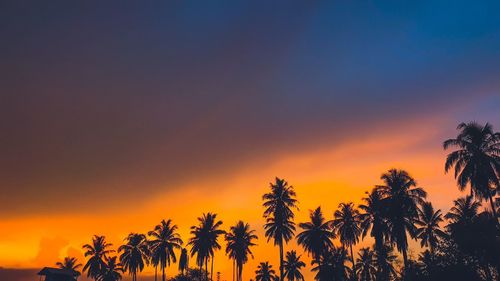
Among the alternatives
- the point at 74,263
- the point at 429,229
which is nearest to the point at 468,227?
the point at 429,229

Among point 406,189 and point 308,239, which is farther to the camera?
point 308,239

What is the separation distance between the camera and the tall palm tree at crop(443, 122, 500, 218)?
4612 centimetres

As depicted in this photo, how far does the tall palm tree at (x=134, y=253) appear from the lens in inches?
3696

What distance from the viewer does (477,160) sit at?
154 feet

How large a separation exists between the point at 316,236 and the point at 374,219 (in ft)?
50.2

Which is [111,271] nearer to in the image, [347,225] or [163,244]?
[163,244]

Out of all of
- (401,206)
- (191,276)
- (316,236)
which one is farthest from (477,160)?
(191,276)

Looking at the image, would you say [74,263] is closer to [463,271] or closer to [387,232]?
[387,232]

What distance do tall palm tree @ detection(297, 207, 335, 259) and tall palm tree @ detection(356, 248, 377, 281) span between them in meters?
24.8

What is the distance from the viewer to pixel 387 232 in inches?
2527

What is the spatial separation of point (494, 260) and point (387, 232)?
54.3 ft

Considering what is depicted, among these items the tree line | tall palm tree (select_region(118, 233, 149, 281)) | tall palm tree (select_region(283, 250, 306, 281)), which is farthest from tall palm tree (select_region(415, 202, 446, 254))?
tall palm tree (select_region(118, 233, 149, 281))

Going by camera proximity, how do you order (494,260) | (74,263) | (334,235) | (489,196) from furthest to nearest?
(74,263) < (334,235) < (494,260) < (489,196)

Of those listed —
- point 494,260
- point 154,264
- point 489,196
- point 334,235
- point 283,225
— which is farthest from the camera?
point 154,264
